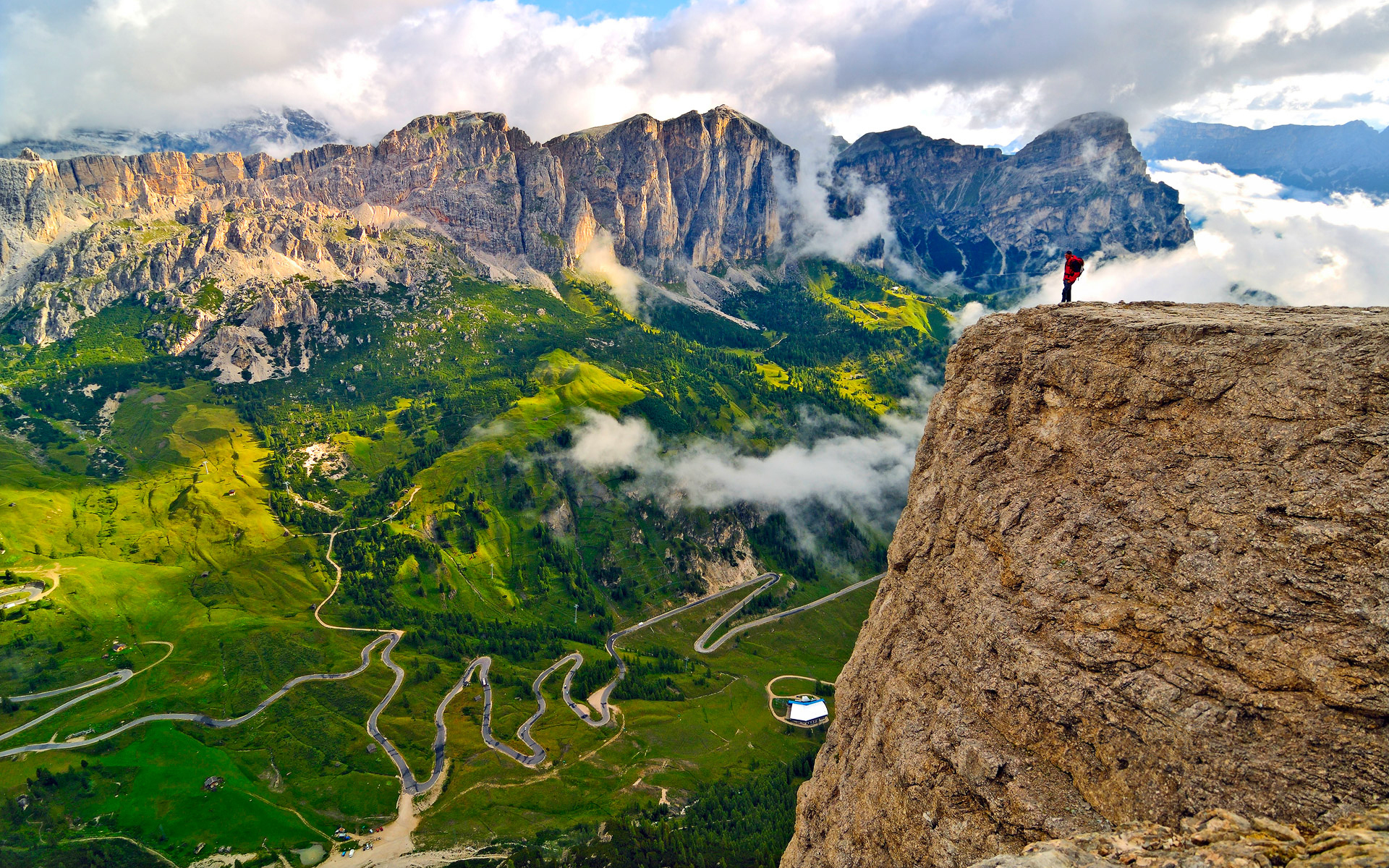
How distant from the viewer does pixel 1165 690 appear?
24859mm

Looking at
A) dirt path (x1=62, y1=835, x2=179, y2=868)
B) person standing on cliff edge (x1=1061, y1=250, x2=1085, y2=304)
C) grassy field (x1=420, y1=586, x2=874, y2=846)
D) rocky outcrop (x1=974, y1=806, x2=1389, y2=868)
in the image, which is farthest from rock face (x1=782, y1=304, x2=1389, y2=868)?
dirt path (x1=62, y1=835, x2=179, y2=868)

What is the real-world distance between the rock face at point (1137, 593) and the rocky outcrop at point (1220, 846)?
95 centimetres

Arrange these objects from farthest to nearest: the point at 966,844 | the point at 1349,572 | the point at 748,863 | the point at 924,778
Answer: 1. the point at 748,863
2. the point at 924,778
3. the point at 966,844
4. the point at 1349,572

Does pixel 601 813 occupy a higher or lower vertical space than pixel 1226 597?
lower

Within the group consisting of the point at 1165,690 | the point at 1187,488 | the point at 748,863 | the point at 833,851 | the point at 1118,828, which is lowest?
the point at 748,863

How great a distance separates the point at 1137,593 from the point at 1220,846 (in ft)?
30.7

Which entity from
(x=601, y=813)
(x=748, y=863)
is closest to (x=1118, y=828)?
(x=748, y=863)

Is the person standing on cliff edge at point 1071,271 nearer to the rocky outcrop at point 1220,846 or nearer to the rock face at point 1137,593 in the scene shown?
the rock face at point 1137,593

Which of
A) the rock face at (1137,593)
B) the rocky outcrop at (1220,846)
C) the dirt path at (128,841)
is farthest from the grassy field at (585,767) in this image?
the rocky outcrop at (1220,846)

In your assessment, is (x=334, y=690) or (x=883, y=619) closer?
(x=883, y=619)

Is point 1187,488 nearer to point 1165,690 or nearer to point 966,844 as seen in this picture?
point 1165,690

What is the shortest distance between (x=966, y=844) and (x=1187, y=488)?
57.8ft

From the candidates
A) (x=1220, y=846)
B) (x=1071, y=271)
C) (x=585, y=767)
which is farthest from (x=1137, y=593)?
(x=585, y=767)

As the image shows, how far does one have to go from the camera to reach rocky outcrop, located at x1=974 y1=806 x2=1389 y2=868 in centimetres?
1758
